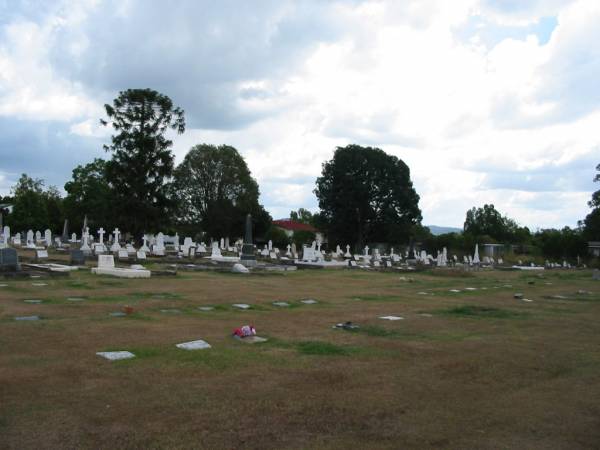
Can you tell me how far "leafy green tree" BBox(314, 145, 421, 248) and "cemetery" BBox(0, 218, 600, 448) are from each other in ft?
144

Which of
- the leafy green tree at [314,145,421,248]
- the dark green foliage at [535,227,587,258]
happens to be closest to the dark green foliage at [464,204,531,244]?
the dark green foliage at [535,227,587,258]

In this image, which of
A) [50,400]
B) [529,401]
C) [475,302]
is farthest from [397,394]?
[475,302]

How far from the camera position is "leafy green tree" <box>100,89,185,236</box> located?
42062mm

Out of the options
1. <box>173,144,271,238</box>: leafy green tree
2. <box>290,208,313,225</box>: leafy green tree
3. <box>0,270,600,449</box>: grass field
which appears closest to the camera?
<box>0,270,600,449</box>: grass field

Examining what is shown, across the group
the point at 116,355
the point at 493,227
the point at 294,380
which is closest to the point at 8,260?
the point at 116,355

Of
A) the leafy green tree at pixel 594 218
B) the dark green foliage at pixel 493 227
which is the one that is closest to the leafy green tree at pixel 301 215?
the dark green foliage at pixel 493 227

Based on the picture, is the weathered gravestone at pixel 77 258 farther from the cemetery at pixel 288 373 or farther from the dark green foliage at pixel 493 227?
the dark green foliage at pixel 493 227

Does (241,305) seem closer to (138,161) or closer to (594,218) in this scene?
(138,161)

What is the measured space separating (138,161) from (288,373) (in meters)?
38.4

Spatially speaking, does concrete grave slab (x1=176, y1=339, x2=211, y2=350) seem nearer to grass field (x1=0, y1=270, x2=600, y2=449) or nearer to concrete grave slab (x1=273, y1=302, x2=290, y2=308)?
grass field (x1=0, y1=270, x2=600, y2=449)

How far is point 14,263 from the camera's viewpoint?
17.0 m

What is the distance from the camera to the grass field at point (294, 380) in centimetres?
441

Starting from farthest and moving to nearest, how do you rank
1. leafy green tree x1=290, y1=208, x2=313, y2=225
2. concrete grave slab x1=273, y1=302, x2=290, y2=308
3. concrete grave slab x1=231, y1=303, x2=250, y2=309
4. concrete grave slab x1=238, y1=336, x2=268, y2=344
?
leafy green tree x1=290, y1=208, x2=313, y2=225
concrete grave slab x1=273, y1=302, x2=290, y2=308
concrete grave slab x1=231, y1=303, x2=250, y2=309
concrete grave slab x1=238, y1=336, x2=268, y2=344

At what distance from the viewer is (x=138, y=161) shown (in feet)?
138
